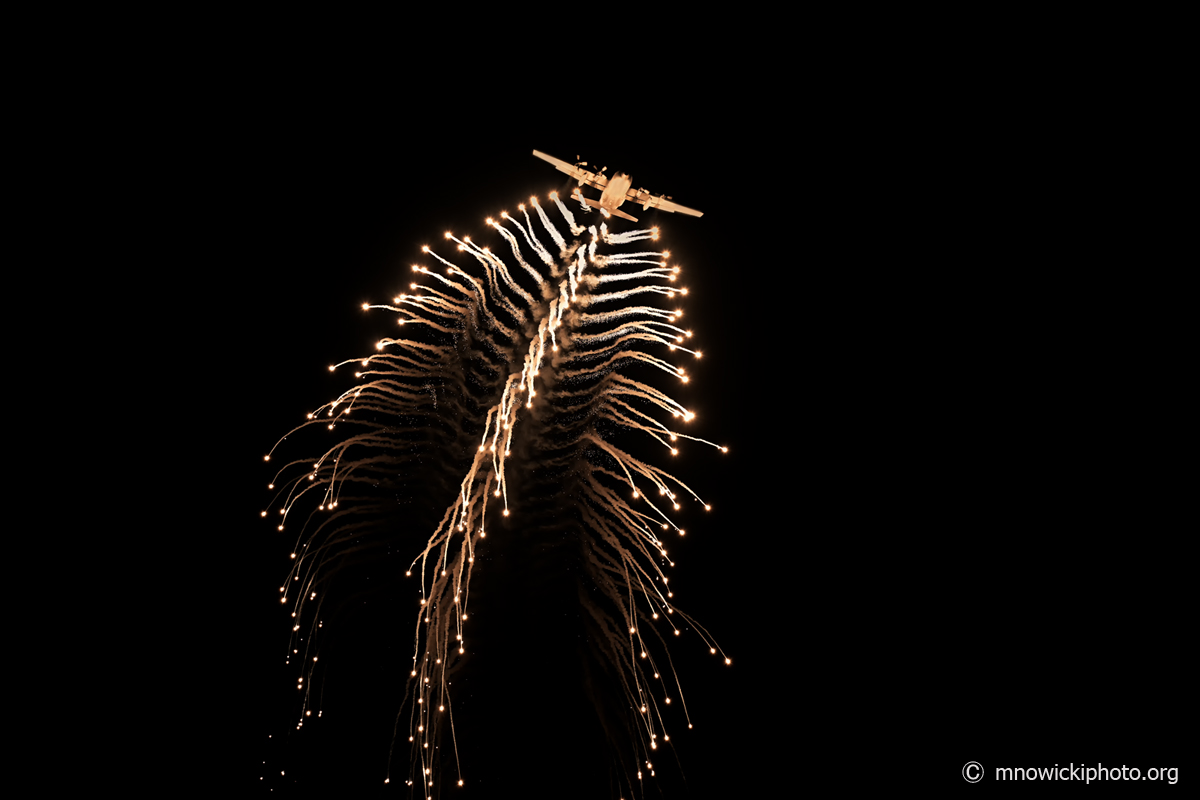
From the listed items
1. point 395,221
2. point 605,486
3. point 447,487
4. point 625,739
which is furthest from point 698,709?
point 395,221

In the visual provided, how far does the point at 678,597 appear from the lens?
3516 millimetres

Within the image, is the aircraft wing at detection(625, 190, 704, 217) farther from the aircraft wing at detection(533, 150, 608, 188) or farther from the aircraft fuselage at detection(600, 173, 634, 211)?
the aircraft wing at detection(533, 150, 608, 188)

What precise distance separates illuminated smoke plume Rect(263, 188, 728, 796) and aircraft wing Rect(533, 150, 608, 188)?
0.21 meters

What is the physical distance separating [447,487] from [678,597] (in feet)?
4.68

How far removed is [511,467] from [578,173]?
5.64 feet

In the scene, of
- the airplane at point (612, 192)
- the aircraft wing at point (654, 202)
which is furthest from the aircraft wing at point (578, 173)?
the aircraft wing at point (654, 202)

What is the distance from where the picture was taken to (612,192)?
356 cm

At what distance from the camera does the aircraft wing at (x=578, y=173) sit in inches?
141

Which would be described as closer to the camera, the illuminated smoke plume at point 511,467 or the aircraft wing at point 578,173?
the illuminated smoke plume at point 511,467

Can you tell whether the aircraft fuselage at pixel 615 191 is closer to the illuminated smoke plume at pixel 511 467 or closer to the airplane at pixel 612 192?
the airplane at pixel 612 192

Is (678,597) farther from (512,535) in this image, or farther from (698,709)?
(512,535)

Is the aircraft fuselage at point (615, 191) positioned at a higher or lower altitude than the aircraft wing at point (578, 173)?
lower

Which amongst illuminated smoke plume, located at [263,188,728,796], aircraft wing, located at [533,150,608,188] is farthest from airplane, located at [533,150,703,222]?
illuminated smoke plume, located at [263,188,728,796]

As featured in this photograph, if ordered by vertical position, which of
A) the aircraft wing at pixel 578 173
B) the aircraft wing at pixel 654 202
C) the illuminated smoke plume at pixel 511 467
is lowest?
the illuminated smoke plume at pixel 511 467
